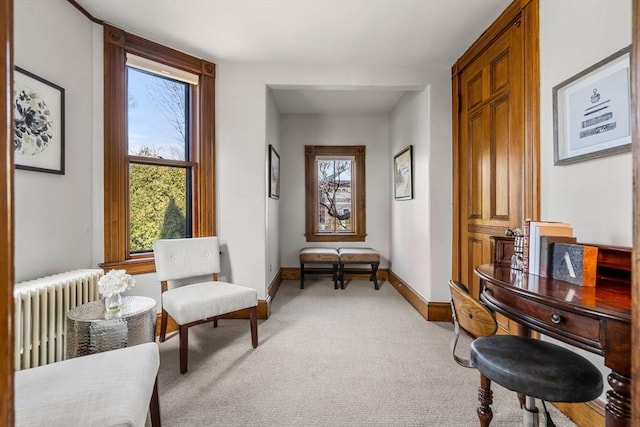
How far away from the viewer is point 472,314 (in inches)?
45.9

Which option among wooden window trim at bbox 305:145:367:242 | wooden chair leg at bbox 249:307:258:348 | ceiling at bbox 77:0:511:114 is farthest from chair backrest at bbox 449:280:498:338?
wooden window trim at bbox 305:145:367:242

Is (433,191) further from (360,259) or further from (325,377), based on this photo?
(325,377)

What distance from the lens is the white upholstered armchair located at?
2.07m

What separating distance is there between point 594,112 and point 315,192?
3.66 meters

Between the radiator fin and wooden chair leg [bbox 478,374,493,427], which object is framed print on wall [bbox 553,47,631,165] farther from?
the radiator fin

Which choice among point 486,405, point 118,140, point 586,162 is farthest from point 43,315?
point 586,162

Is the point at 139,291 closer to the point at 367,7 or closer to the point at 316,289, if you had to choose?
the point at 316,289

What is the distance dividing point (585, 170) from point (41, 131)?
10.7ft

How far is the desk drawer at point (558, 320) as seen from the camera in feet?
2.99

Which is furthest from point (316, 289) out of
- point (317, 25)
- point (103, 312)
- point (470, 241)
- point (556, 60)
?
point (556, 60)

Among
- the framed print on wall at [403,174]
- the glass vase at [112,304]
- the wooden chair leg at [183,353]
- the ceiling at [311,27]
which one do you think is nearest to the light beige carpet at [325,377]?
the wooden chair leg at [183,353]

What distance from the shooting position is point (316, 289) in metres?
4.13

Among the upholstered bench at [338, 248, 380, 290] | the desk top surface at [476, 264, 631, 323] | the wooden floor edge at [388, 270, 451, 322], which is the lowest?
the wooden floor edge at [388, 270, 451, 322]

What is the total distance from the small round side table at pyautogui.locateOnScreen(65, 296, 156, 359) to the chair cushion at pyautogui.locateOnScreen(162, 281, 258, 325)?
0.95 feet
